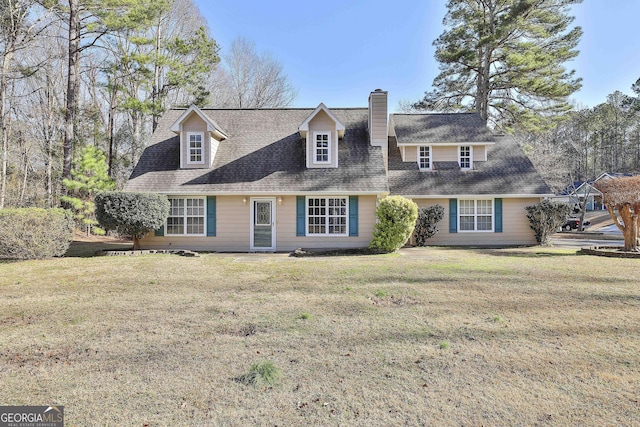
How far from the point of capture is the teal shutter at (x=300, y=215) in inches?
549

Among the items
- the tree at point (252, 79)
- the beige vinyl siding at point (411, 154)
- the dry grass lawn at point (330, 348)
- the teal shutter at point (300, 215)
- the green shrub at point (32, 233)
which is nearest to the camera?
the dry grass lawn at point (330, 348)

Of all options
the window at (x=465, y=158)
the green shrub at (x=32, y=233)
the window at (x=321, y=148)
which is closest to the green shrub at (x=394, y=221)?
the window at (x=321, y=148)

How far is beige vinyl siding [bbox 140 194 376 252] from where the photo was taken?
549 inches

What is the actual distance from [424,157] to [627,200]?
8171mm

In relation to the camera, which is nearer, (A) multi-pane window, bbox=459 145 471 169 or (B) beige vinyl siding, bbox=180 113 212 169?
(B) beige vinyl siding, bbox=180 113 212 169

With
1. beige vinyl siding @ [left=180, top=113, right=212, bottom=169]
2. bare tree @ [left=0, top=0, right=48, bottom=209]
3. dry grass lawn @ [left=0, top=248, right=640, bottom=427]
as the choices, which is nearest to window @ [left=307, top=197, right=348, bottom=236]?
beige vinyl siding @ [left=180, top=113, right=212, bottom=169]

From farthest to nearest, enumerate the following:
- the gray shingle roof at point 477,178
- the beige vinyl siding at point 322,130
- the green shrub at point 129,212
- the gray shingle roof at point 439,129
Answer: the gray shingle roof at point 439,129
the gray shingle roof at point 477,178
the beige vinyl siding at point 322,130
the green shrub at point 129,212

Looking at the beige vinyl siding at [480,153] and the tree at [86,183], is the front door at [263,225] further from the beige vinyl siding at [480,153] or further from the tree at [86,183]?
the beige vinyl siding at [480,153]

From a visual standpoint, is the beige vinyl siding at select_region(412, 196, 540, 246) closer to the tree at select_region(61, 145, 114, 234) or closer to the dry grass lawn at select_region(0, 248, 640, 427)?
the dry grass lawn at select_region(0, 248, 640, 427)

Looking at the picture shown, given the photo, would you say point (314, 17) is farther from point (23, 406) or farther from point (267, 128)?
point (23, 406)

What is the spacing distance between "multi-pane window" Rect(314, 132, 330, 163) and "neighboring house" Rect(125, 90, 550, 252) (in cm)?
4

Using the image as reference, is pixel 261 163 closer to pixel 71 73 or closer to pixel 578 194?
pixel 71 73

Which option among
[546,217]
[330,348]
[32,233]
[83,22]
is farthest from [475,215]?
[83,22]

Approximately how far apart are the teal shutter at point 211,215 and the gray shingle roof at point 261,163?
1.54 ft
